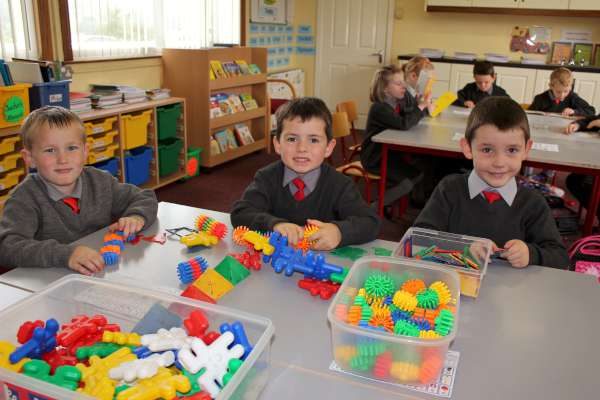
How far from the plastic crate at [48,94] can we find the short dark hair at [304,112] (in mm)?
1905

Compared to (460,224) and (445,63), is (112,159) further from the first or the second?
(445,63)

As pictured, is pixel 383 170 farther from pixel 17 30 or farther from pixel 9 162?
pixel 17 30

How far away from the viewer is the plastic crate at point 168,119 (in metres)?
4.20

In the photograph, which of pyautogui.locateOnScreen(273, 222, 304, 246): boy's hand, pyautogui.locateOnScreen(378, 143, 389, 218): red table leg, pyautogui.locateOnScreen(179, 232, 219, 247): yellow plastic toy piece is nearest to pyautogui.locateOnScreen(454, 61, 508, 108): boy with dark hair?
pyautogui.locateOnScreen(378, 143, 389, 218): red table leg

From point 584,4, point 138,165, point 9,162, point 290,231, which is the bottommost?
point 138,165

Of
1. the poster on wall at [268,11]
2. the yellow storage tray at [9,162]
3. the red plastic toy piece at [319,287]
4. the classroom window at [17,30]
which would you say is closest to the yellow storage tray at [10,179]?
the yellow storage tray at [9,162]

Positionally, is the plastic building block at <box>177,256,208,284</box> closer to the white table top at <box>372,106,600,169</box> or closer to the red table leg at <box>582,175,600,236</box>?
the white table top at <box>372,106,600,169</box>

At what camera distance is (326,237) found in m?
1.37

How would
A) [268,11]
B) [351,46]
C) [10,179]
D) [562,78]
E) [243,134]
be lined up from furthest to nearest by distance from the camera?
[351,46]
[268,11]
[243,134]
[562,78]
[10,179]

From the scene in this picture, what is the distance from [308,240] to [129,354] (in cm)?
66

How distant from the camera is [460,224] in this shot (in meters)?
A: 1.62

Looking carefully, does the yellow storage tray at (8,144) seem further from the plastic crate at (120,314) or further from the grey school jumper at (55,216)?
the plastic crate at (120,314)

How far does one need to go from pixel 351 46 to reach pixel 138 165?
3818mm

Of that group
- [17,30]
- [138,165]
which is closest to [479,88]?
[138,165]
